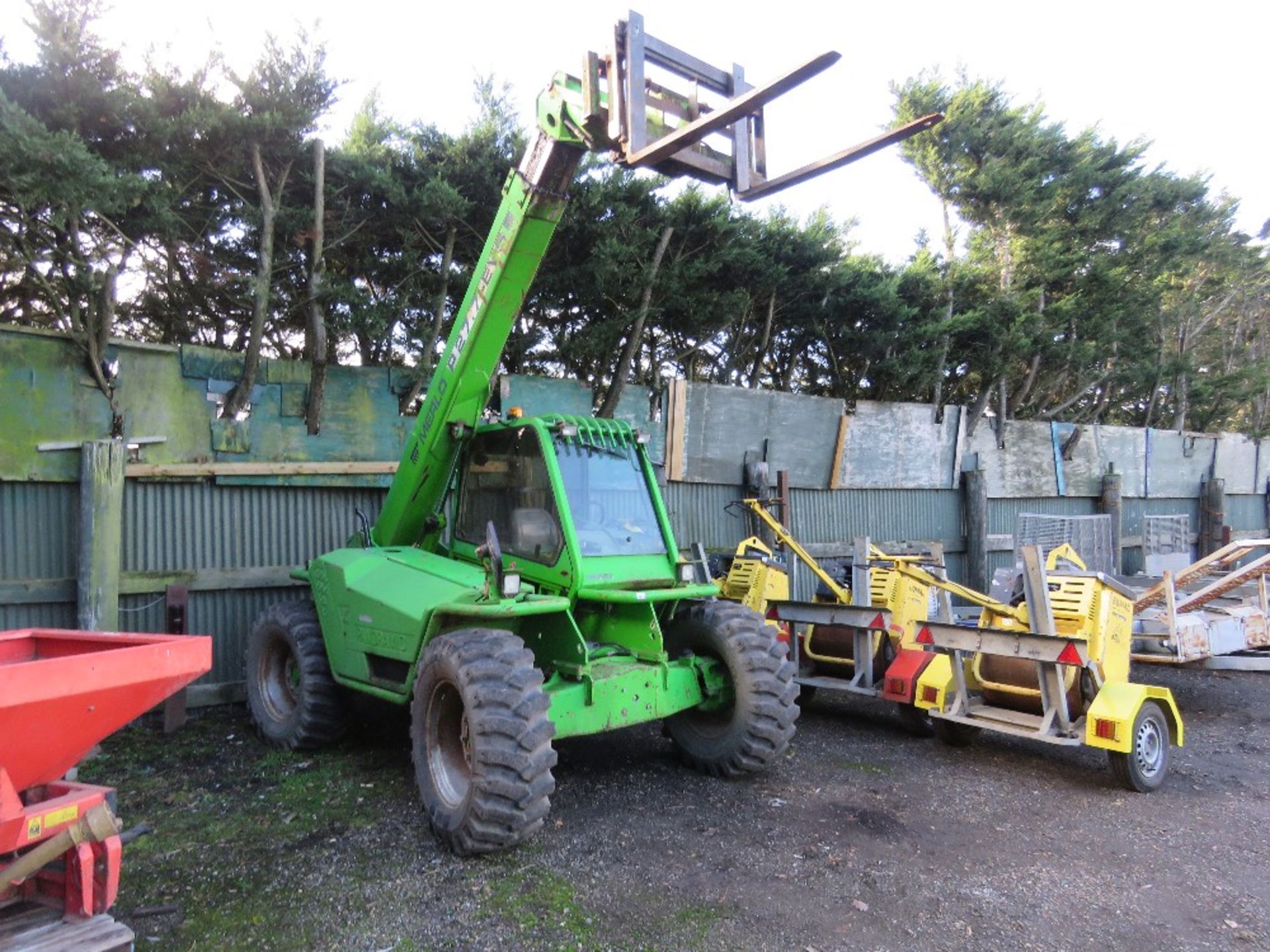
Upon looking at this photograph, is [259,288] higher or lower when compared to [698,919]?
higher

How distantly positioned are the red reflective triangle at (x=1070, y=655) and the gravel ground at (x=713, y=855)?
86 cm

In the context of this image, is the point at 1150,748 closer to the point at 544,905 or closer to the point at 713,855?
the point at 713,855

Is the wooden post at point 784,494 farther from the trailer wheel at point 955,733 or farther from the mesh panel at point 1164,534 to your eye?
the mesh panel at point 1164,534

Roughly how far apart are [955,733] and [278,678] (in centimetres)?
531

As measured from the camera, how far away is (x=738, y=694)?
5262 mm

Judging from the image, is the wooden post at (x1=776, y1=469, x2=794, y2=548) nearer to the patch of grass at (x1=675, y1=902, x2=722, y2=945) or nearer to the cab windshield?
the cab windshield

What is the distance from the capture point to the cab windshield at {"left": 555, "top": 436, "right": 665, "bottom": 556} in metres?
5.14

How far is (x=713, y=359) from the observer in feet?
38.8

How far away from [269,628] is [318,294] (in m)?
3.01

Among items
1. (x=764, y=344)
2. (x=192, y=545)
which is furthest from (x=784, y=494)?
(x=192, y=545)

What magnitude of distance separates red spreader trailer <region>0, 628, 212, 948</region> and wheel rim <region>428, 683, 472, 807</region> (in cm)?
160

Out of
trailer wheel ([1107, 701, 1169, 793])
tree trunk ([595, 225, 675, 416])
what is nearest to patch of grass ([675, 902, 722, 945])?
trailer wheel ([1107, 701, 1169, 793])

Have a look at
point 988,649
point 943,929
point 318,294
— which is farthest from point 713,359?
point 943,929

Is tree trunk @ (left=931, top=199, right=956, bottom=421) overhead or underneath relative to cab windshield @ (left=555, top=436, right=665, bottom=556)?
overhead
